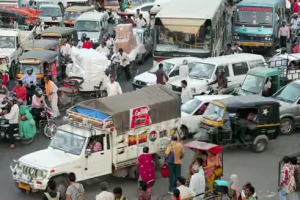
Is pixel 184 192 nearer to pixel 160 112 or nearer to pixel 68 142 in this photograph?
pixel 68 142

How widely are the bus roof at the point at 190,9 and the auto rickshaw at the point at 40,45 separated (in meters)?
4.11

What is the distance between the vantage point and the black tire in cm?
2072

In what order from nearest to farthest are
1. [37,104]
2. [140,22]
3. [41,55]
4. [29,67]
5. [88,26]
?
[37,104], [29,67], [41,55], [88,26], [140,22]

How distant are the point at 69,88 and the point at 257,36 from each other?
1114 cm

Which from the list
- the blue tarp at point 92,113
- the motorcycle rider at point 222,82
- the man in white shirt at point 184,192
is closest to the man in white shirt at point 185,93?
the motorcycle rider at point 222,82

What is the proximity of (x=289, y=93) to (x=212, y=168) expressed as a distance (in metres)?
6.56

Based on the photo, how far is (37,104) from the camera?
67.3 feet

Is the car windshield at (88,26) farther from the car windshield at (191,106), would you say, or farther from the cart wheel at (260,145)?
the cart wheel at (260,145)

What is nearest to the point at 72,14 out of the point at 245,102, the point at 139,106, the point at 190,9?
the point at 190,9

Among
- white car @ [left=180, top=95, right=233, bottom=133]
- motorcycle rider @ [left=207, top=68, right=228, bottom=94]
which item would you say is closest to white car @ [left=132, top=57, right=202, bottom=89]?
motorcycle rider @ [left=207, top=68, right=228, bottom=94]

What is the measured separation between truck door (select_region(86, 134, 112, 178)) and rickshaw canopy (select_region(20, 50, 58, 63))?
854 cm

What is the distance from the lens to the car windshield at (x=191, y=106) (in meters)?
20.0

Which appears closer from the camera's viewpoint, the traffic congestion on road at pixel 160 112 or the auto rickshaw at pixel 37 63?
the traffic congestion on road at pixel 160 112

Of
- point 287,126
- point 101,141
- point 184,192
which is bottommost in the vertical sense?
point 287,126
